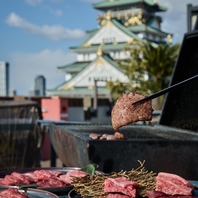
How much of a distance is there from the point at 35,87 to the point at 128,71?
41.8m

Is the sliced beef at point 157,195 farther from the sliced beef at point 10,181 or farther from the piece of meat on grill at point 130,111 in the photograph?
the sliced beef at point 10,181

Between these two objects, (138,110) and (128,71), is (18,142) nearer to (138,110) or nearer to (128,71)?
(138,110)

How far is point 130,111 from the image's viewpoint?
1789mm

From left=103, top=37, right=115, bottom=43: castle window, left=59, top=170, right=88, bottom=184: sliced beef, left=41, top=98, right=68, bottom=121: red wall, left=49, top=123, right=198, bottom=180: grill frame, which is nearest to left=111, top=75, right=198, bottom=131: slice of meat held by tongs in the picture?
left=59, top=170, right=88, bottom=184: sliced beef

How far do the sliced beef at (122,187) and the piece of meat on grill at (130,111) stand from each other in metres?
0.22

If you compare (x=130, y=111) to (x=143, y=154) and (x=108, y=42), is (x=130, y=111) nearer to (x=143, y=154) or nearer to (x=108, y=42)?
(x=143, y=154)

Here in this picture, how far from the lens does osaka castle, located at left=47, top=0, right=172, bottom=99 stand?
33.5m

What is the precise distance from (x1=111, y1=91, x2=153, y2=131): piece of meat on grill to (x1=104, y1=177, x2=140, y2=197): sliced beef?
0.22m

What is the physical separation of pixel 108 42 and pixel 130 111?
117 ft

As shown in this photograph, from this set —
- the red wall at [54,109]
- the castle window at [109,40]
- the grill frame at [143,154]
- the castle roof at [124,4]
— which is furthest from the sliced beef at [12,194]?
the castle roof at [124,4]

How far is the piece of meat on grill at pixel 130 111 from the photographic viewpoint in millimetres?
1766

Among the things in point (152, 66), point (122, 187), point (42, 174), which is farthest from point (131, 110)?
point (152, 66)

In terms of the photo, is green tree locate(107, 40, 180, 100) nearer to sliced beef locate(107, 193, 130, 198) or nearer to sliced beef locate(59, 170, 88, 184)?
sliced beef locate(59, 170, 88, 184)

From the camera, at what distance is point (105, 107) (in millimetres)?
22062
